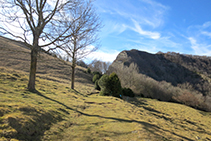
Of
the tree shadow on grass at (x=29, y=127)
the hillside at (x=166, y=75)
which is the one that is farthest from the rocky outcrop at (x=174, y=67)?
the tree shadow on grass at (x=29, y=127)

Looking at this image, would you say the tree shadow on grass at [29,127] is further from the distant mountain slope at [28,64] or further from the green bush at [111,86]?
the distant mountain slope at [28,64]

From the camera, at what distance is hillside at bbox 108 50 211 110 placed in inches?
1002

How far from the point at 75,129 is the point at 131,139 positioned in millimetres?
1878

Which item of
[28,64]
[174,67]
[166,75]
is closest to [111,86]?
[28,64]

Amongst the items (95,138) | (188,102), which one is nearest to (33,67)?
(95,138)

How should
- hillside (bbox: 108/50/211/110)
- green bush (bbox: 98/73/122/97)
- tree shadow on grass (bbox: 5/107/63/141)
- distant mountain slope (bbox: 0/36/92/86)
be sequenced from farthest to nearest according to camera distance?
hillside (bbox: 108/50/211/110), distant mountain slope (bbox: 0/36/92/86), green bush (bbox: 98/73/122/97), tree shadow on grass (bbox: 5/107/63/141)

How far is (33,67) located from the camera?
8172 millimetres

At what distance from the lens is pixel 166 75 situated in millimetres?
68812

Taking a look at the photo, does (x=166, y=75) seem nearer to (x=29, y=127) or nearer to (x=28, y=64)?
(x=28, y=64)

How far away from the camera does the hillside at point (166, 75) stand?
83.5 ft

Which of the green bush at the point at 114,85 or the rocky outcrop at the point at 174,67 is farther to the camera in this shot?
the rocky outcrop at the point at 174,67

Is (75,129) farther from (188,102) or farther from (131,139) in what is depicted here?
(188,102)

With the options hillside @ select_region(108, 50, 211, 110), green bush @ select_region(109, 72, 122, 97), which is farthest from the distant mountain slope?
hillside @ select_region(108, 50, 211, 110)

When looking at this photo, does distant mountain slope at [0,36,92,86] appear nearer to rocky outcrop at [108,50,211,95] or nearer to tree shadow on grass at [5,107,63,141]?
tree shadow on grass at [5,107,63,141]
